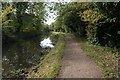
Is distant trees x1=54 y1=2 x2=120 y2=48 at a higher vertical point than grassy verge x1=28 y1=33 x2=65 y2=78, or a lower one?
higher

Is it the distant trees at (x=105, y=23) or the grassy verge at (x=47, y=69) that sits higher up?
the distant trees at (x=105, y=23)

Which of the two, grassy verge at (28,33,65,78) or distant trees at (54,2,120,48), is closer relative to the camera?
grassy verge at (28,33,65,78)

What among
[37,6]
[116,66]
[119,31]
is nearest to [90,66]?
[116,66]

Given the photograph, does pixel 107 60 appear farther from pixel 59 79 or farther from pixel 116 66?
pixel 59 79

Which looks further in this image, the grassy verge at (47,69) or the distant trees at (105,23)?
the distant trees at (105,23)

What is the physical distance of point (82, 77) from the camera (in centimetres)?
849

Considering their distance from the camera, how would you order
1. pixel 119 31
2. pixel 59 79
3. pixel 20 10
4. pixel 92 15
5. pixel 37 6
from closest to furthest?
pixel 59 79, pixel 119 31, pixel 92 15, pixel 20 10, pixel 37 6

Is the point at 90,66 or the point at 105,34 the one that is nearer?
the point at 90,66

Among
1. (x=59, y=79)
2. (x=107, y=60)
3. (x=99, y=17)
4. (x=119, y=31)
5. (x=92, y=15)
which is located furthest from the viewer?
(x=92, y=15)

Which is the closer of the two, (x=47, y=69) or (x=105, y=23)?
(x=47, y=69)

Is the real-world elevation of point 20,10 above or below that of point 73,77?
above

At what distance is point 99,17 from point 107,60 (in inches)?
185

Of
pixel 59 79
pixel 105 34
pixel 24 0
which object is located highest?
pixel 24 0

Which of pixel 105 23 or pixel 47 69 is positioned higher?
pixel 105 23
